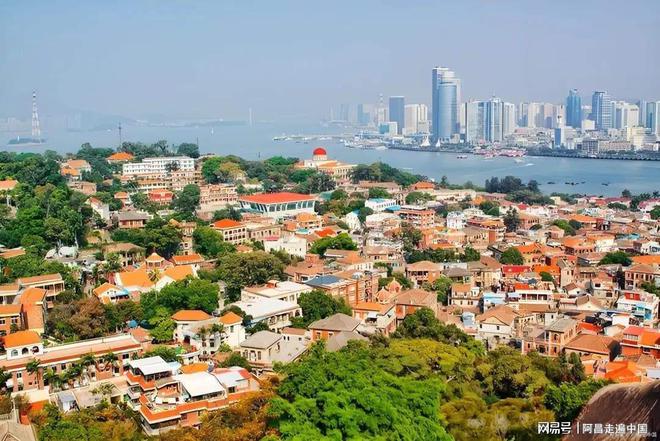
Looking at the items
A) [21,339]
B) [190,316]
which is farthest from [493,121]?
[21,339]

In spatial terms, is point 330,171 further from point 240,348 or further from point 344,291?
point 240,348

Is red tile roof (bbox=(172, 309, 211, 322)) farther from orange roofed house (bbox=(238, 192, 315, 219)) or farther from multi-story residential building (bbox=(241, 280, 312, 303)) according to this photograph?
orange roofed house (bbox=(238, 192, 315, 219))

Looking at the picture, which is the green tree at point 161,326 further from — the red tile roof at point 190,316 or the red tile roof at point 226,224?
the red tile roof at point 226,224

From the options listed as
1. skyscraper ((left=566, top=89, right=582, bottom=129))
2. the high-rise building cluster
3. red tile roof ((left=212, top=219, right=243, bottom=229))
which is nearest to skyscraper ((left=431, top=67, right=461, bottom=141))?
the high-rise building cluster

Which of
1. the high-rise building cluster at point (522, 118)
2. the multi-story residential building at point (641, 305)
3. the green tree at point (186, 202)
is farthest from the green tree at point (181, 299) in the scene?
the high-rise building cluster at point (522, 118)

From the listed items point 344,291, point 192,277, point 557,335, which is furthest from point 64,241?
point 557,335

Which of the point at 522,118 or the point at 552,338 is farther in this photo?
the point at 522,118

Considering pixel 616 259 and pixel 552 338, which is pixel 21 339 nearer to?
pixel 552 338
